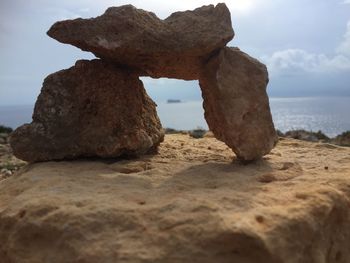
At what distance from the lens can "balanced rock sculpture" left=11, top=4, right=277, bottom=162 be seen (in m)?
4.77

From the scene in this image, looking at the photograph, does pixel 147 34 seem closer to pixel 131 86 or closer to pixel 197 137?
pixel 131 86

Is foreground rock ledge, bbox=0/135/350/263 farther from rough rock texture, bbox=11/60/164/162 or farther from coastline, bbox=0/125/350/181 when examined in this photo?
coastline, bbox=0/125/350/181

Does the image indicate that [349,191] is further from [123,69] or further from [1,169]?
[1,169]

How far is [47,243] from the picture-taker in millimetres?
3258

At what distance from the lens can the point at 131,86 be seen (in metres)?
5.28

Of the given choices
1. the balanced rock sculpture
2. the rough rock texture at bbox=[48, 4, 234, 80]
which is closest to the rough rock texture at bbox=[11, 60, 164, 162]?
the balanced rock sculpture

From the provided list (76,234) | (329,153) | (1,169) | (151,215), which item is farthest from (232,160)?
(1,169)

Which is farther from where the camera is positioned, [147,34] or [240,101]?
[240,101]

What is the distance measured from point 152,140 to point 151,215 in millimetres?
2338

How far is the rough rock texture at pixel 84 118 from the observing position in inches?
196

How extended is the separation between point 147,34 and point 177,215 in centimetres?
235

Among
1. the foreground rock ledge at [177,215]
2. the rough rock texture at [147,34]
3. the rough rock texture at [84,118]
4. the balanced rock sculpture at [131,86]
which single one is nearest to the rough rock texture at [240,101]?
the balanced rock sculpture at [131,86]

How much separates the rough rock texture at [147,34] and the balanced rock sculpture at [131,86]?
0.04 feet

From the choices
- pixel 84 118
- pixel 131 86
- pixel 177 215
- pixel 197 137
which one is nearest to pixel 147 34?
pixel 131 86
